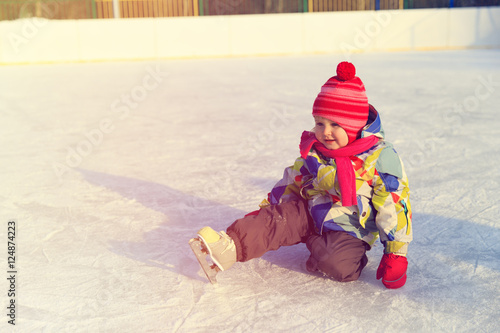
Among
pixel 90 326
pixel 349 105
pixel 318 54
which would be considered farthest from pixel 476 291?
pixel 318 54

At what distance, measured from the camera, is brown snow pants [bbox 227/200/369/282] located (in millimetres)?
1701

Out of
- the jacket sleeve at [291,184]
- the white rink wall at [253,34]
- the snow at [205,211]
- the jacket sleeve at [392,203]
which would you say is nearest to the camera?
the snow at [205,211]

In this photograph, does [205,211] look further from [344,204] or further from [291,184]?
[344,204]

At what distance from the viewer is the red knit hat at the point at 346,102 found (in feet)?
5.48

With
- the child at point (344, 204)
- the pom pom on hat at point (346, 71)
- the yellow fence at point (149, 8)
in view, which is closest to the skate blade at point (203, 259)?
the child at point (344, 204)

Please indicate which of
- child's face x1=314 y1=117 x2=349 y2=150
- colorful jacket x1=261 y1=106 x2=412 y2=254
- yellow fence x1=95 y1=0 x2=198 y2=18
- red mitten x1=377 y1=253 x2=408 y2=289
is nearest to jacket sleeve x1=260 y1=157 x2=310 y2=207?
colorful jacket x1=261 y1=106 x2=412 y2=254

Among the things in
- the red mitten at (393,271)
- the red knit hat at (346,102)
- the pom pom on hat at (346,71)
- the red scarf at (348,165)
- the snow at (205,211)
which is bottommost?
the snow at (205,211)

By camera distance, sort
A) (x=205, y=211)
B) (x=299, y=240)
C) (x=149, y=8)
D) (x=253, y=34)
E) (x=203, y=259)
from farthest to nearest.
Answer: (x=149, y=8) → (x=253, y=34) → (x=205, y=211) → (x=299, y=240) → (x=203, y=259)

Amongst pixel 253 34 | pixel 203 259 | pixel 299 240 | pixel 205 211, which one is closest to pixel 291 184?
pixel 299 240

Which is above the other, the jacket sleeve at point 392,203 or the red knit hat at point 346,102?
the red knit hat at point 346,102

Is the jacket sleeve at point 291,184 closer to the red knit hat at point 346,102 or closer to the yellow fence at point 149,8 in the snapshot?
the red knit hat at point 346,102

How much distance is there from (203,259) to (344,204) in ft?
1.45

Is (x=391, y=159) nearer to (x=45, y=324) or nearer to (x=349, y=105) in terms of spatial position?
(x=349, y=105)

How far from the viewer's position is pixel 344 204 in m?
1.67
